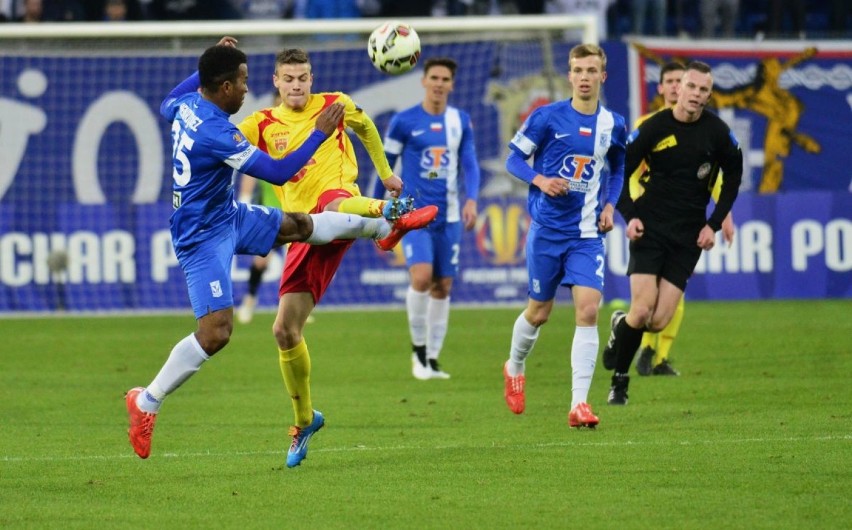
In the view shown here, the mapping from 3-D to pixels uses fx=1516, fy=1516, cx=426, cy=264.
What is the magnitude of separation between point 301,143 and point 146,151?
460 inches

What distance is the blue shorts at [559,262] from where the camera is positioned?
9922 mm

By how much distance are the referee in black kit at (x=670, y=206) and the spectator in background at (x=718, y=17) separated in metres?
12.1

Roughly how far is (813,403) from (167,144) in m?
12.0

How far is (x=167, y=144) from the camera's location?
20.6 metres

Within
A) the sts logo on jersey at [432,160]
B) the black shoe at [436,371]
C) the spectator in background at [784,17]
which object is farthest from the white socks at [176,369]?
the spectator in background at [784,17]

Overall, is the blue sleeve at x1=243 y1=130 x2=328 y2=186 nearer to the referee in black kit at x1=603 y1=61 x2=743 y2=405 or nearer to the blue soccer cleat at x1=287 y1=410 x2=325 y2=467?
the blue soccer cleat at x1=287 y1=410 x2=325 y2=467

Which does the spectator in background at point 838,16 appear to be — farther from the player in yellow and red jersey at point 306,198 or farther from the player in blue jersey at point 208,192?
the player in blue jersey at point 208,192

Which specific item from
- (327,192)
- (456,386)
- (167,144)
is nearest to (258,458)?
(327,192)

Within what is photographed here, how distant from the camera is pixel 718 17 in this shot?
23.0 m

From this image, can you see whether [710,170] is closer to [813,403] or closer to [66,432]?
[813,403]

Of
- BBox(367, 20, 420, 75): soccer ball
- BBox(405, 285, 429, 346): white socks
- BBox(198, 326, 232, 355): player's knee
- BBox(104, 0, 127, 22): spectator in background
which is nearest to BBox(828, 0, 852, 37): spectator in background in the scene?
BBox(104, 0, 127, 22): spectator in background

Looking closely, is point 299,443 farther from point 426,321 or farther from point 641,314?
point 426,321

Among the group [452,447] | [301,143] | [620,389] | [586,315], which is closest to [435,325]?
[620,389]

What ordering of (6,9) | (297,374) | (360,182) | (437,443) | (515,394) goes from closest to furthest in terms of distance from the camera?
(297,374)
(437,443)
(515,394)
(360,182)
(6,9)
